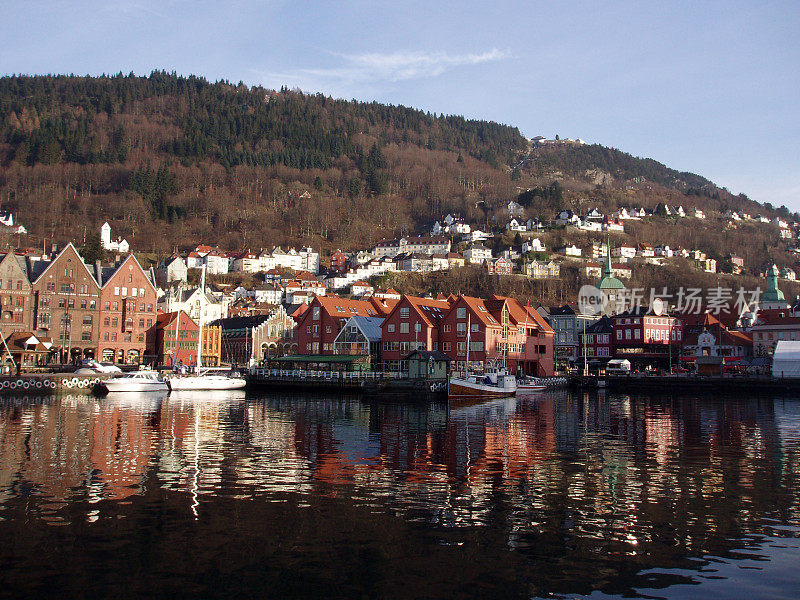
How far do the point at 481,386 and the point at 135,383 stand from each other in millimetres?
32047

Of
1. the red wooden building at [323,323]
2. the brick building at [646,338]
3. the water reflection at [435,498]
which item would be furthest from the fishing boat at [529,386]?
the brick building at [646,338]

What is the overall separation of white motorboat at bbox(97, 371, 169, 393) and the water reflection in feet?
79.5

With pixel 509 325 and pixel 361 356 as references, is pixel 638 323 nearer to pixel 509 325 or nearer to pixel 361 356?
pixel 509 325

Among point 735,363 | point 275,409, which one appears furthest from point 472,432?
point 735,363

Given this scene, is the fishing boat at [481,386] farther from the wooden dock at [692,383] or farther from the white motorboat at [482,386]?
the wooden dock at [692,383]

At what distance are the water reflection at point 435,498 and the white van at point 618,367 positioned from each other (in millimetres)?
60695

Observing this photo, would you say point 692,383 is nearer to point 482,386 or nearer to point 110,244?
point 482,386

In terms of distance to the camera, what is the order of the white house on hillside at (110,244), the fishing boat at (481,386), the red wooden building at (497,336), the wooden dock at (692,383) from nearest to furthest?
the fishing boat at (481,386) → the wooden dock at (692,383) → the red wooden building at (497,336) → the white house on hillside at (110,244)

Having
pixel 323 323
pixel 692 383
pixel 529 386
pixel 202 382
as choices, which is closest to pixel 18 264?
pixel 202 382

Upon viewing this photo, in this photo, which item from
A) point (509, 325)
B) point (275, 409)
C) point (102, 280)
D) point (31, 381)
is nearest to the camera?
point (275, 409)

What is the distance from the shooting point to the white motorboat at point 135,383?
6245 centimetres

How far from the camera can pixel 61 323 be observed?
8431cm

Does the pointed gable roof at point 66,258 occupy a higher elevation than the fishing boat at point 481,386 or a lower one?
higher

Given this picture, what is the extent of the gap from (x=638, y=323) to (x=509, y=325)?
37.0m
